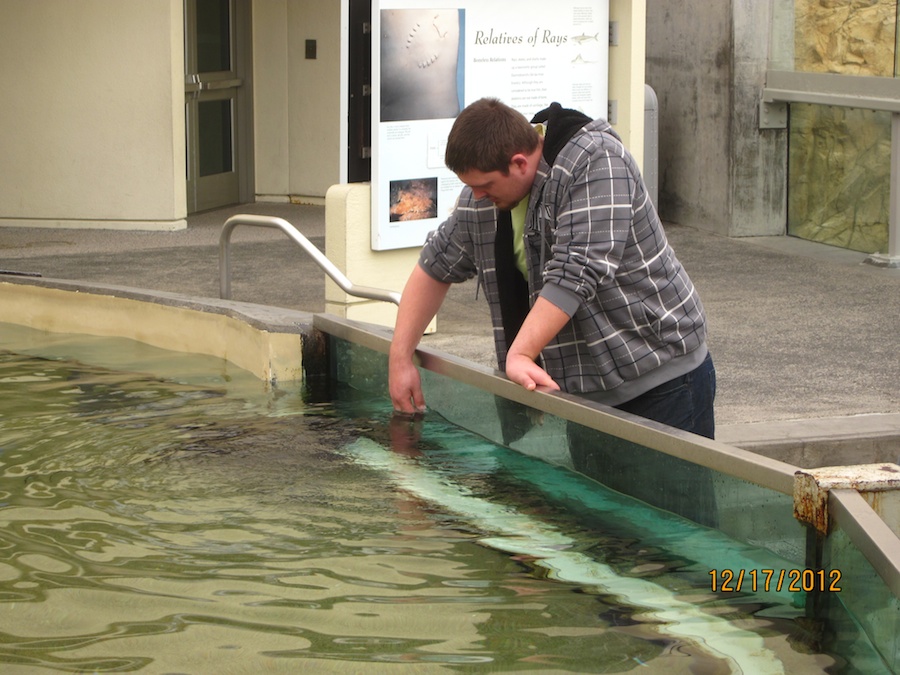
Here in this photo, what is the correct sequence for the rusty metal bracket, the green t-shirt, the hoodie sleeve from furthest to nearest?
the green t-shirt → the hoodie sleeve → the rusty metal bracket

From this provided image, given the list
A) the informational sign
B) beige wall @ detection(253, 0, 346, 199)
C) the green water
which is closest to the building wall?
beige wall @ detection(253, 0, 346, 199)

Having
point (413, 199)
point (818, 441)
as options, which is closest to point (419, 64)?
point (413, 199)

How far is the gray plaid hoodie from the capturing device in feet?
12.8

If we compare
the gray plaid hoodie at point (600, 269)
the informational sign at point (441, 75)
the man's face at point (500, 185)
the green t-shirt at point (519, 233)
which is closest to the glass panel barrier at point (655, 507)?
the gray plaid hoodie at point (600, 269)

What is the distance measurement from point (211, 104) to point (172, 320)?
7358 millimetres

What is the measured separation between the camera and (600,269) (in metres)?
3.87

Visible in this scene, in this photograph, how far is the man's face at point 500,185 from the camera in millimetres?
3924

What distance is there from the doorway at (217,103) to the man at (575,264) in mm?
9682

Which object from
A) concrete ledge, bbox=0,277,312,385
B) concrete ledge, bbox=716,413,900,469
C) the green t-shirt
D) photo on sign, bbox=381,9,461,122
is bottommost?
concrete ledge, bbox=716,413,900,469

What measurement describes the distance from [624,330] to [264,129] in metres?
11.0

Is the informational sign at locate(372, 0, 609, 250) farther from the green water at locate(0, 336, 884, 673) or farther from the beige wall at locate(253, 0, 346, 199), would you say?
the beige wall at locate(253, 0, 346, 199)

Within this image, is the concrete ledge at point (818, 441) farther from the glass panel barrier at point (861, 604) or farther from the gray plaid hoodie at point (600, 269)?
the glass panel barrier at point (861, 604)

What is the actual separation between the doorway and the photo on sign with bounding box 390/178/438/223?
5.86m
